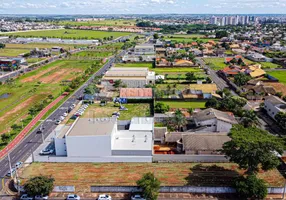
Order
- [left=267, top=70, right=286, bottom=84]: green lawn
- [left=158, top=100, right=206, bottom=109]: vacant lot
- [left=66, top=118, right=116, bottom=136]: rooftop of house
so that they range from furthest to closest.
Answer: [left=267, top=70, right=286, bottom=84]: green lawn, [left=158, top=100, right=206, bottom=109]: vacant lot, [left=66, top=118, right=116, bottom=136]: rooftop of house

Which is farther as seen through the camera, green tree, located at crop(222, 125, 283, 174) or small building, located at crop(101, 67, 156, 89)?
small building, located at crop(101, 67, 156, 89)

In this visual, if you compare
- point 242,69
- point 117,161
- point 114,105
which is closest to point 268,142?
point 117,161

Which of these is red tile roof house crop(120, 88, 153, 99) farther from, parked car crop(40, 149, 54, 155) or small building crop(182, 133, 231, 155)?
parked car crop(40, 149, 54, 155)

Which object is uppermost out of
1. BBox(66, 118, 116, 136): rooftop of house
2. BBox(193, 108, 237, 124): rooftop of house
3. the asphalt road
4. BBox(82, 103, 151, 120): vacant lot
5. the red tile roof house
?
BBox(66, 118, 116, 136): rooftop of house

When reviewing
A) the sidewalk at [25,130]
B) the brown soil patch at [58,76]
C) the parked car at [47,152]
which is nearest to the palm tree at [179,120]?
the parked car at [47,152]

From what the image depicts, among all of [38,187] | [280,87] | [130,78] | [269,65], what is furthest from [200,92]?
[269,65]

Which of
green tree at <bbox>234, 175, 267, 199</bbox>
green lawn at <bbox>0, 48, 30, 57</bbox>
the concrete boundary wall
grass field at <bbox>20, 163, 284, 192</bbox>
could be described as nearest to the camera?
green tree at <bbox>234, 175, 267, 199</bbox>

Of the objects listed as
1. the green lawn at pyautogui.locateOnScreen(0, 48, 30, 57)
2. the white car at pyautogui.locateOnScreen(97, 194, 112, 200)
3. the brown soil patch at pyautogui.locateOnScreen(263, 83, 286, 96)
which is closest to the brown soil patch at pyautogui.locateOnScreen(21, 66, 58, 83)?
the green lawn at pyautogui.locateOnScreen(0, 48, 30, 57)
